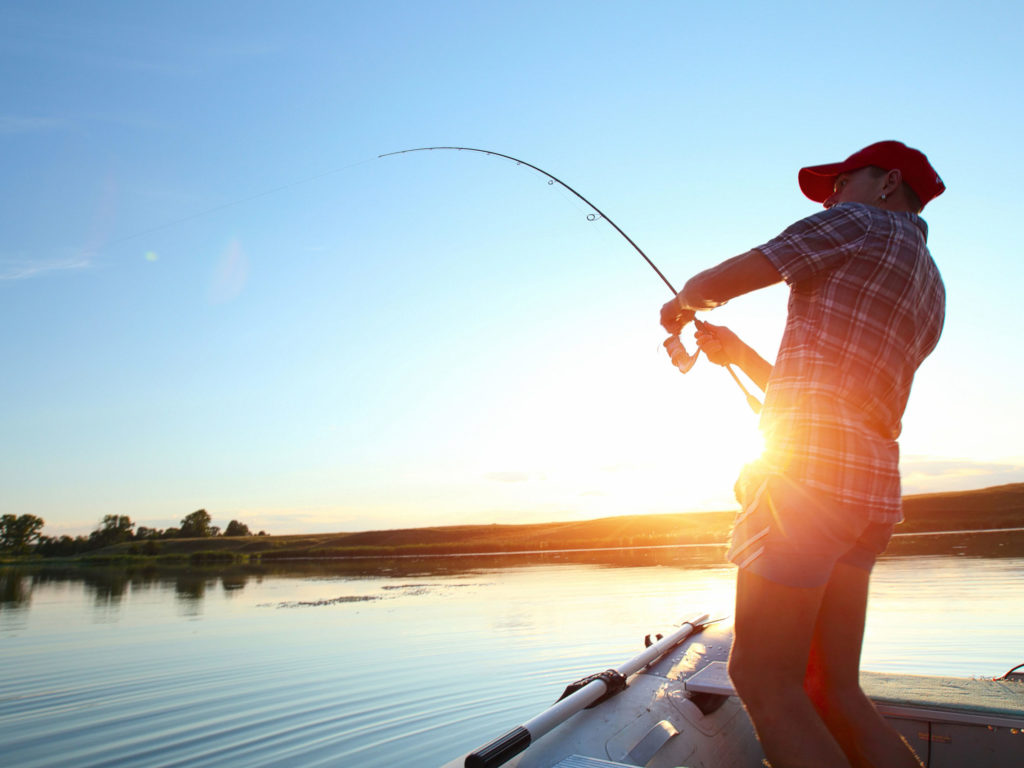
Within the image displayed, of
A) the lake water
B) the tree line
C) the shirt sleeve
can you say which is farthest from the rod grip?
the tree line

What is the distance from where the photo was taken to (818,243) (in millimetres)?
1860

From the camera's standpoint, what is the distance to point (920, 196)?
219 cm

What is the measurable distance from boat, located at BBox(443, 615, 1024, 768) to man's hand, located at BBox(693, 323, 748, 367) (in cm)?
167

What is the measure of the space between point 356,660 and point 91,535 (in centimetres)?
10052

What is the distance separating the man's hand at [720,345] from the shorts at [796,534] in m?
1.05

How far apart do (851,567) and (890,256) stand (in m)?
0.95

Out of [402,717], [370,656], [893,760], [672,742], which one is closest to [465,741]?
[402,717]

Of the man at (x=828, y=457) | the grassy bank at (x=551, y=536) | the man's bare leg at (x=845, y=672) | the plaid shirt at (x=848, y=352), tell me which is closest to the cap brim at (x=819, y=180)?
the man at (x=828, y=457)

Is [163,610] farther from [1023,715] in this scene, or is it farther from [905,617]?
[1023,715]

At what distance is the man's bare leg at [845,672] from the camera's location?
2.02 meters

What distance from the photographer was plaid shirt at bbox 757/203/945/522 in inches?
70.7

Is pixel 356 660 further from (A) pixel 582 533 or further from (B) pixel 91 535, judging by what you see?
(B) pixel 91 535

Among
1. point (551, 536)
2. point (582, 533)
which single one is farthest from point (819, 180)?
point (582, 533)

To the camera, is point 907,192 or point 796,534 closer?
point 796,534
